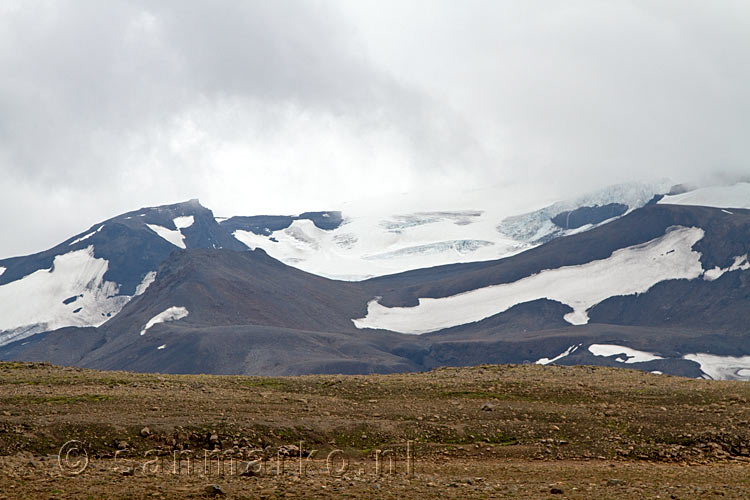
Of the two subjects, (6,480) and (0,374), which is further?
(0,374)

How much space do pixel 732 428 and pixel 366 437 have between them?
12046 millimetres

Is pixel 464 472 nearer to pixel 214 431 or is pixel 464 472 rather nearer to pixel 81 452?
pixel 214 431

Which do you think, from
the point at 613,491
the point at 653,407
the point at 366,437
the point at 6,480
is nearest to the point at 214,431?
the point at 366,437

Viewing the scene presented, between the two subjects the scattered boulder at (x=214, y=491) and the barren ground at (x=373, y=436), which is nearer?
the scattered boulder at (x=214, y=491)

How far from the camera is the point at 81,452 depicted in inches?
1194

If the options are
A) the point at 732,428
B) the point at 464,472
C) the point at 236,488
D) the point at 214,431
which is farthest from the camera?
the point at 732,428

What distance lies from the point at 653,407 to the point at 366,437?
11.0 metres

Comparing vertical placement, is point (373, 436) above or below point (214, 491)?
above

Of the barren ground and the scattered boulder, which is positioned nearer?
the scattered boulder

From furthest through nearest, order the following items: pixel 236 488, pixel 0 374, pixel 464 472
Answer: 1. pixel 0 374
2. pixel 464 472
3. pixel 236 488

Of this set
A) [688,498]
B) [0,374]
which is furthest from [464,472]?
[0,374]

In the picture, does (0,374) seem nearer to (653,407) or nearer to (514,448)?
(514,448)

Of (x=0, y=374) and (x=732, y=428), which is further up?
(x=0, y=374)

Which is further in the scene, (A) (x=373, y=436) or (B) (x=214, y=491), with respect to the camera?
(A) (x=373, y=436)
